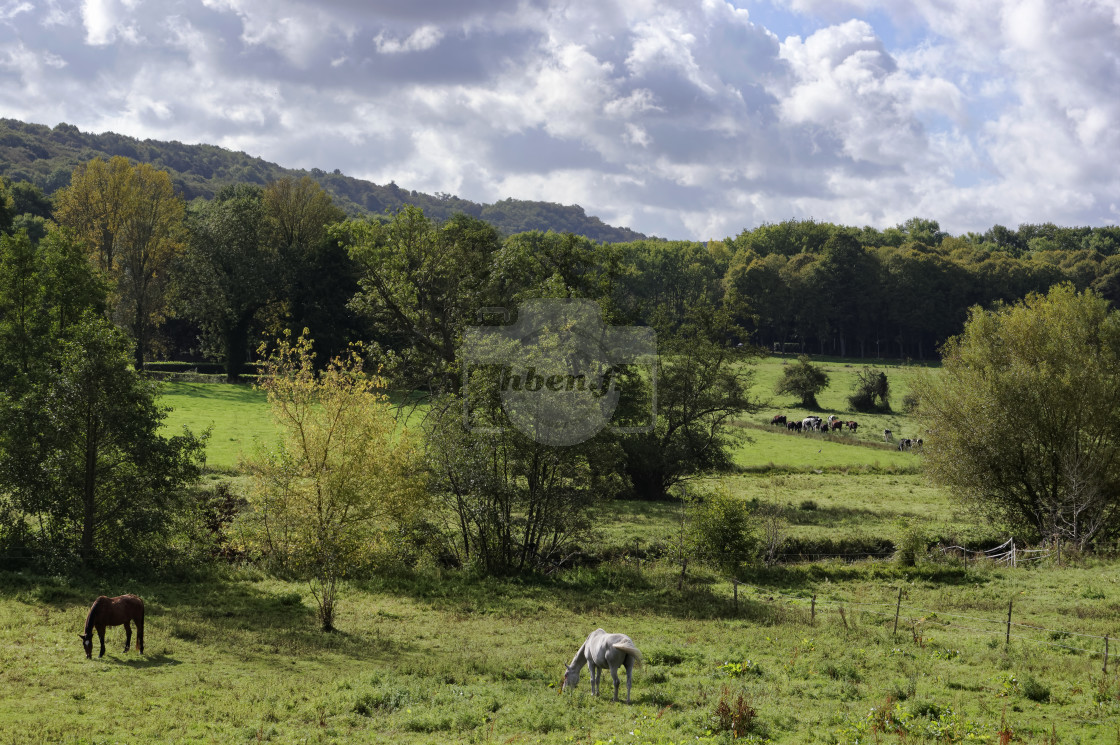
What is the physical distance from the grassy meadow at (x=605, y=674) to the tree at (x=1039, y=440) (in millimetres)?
5386

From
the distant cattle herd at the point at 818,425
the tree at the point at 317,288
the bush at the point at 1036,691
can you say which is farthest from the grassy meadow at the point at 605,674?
the tree at the point at 317,288

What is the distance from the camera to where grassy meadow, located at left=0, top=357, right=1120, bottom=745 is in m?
11.9

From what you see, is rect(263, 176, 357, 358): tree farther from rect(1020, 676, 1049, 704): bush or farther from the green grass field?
rect(1020, 676, 1049, 704): bush

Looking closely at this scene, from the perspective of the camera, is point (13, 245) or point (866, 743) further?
point (13, 245)

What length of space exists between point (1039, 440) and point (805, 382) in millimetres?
39384

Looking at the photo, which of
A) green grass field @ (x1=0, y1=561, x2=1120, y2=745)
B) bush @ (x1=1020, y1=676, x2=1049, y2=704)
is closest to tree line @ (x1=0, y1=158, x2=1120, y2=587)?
green grass field @ (x1=0, y1=561, x2=1120, y2=745)

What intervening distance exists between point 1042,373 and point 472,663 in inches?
1155

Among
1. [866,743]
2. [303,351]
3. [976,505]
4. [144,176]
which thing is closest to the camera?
[866,743]

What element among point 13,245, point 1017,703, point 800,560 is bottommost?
point 800,560

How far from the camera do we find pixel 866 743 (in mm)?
11047

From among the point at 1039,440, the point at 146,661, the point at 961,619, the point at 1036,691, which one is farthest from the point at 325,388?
the point at 1039,440

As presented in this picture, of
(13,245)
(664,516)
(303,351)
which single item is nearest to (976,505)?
(664,516)

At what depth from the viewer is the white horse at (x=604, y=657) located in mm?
13672

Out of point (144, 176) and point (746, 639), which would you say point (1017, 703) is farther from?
point (144, 176)
